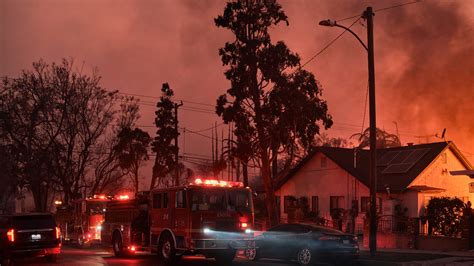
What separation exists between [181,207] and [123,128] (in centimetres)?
2669

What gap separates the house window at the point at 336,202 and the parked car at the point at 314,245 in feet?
59.3

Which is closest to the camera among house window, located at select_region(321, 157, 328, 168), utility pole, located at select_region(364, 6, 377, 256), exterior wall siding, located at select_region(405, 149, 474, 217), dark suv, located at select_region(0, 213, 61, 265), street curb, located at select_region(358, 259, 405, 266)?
street curb, located at select_region(358, 259, 405, 266)

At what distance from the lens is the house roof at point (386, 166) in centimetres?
3448

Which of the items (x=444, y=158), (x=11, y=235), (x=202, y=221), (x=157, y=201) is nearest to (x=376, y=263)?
(x=202, y=221)

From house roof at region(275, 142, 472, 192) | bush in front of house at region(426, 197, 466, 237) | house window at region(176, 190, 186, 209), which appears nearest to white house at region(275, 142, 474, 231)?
house roof at region(275, 142, 472, 192)

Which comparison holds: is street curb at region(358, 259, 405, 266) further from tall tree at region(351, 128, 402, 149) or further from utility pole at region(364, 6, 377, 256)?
tall tree at region(351, 128, 402, 149)

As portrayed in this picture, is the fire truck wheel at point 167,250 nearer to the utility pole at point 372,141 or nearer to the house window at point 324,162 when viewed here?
the utility pole at point 372,141

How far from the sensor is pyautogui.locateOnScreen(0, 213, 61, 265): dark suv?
67.9 feet

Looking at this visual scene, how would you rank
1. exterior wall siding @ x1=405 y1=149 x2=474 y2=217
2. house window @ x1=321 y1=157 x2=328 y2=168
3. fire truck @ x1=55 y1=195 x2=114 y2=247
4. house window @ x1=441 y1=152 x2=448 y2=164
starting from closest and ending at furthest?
fire truck @ x1=55 y1=195 x2=114 y2=247, exterior wall siding @ x1=405 y1=149 x2=474 y2=217, house window @ x1=441 y1=152 x2=448 y2=164, house window @ x1=321 y1=157 x2=328 y2=168

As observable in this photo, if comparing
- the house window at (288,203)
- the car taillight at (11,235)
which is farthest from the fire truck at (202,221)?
the house window at (288,203)

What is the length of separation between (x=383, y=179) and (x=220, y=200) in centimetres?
1856

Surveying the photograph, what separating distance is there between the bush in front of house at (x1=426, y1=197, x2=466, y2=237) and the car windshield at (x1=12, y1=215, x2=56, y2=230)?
17756 millimetres

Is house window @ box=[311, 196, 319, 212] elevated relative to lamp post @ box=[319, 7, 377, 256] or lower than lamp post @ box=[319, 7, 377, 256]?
lower

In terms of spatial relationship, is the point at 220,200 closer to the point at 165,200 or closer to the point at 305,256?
the point at 165,200
